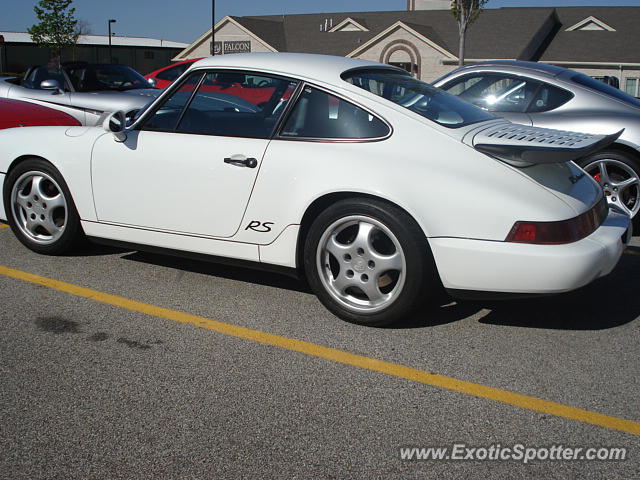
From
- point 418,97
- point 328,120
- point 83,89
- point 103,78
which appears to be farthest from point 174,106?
point 103,78

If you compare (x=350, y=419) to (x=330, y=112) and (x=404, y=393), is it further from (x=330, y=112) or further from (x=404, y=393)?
(x=330, y=112)

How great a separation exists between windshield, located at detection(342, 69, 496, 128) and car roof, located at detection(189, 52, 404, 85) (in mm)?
81

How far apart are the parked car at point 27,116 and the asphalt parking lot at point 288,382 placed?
300 cm

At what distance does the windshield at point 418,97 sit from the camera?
4.06 metres

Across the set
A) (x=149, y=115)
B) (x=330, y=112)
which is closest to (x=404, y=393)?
(x=330, y=112)

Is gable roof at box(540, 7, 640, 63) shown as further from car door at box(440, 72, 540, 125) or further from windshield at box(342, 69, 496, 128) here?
windshield at box(342, 69, 496, 128)

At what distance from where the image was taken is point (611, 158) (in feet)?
19.8

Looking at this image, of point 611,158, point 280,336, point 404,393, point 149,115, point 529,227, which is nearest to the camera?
point 404,393

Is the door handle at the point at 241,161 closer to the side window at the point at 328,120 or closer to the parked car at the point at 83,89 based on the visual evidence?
the side window at the point at 328,120

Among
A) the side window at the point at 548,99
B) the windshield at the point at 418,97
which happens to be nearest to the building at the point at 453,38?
the side window at the point at 548,99

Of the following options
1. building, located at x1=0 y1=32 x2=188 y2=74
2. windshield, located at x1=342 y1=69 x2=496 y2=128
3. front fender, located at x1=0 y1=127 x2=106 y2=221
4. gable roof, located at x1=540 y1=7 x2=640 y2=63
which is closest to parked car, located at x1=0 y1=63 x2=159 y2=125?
front fender, located at x1=0 y1=127 x2=106 y2=221

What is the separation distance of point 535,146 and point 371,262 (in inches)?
42.2

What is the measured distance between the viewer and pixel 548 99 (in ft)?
20.9

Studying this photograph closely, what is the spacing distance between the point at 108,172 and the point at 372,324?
6.82 ft
